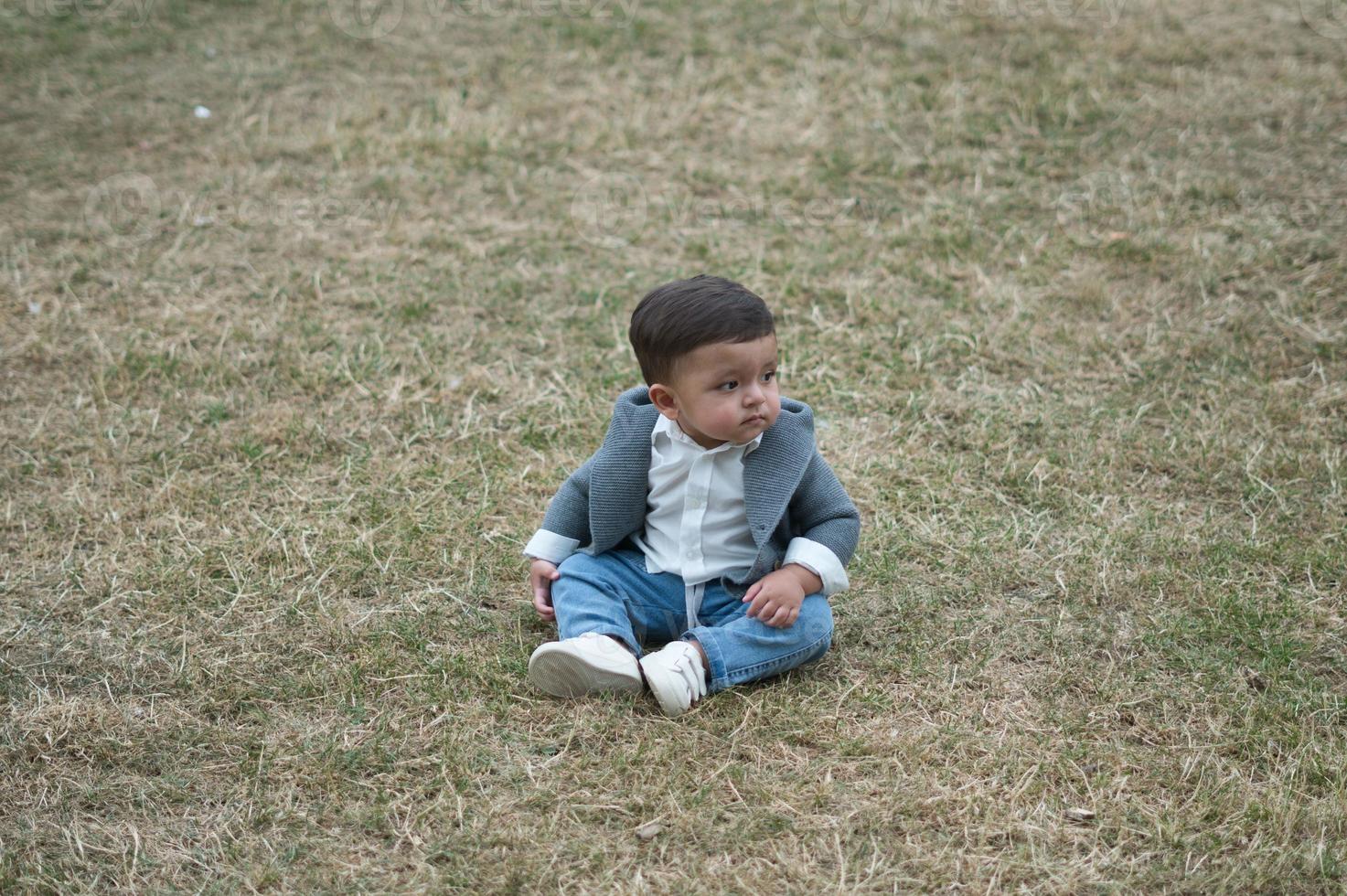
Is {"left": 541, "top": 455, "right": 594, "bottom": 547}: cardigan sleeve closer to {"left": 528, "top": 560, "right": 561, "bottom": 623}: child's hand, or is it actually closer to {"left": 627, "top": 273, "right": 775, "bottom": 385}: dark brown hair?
{"left": 528, "top": 560, "right": 561, "bottom": 623}: child's hand

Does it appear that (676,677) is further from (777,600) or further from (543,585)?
(543,585)

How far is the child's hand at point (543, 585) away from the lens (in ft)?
9.93

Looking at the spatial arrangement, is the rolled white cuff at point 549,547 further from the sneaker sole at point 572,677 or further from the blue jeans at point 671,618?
the sneaker sole at point 572,677

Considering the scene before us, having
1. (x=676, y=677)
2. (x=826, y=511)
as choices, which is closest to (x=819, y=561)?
(x=826, y=511)

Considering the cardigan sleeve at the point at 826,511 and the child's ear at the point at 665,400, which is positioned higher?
the child's ear at the point at 665,400

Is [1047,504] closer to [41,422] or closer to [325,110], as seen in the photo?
[41,422]

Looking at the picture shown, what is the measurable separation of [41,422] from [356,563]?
1400 mm

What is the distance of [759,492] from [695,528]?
0.59 ft

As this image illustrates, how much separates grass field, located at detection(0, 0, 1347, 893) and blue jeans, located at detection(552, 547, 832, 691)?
0.08 m

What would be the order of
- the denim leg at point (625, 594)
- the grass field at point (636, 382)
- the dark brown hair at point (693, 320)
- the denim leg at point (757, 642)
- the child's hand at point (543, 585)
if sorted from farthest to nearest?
the child's hand at point (543, 585) < the denim leg at point (625, 594) < the denim leg at point (757, 642) < the dark brown hair at point (693, 320) < the grass field at point (636, 382)

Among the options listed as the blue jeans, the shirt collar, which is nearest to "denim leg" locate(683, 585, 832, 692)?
the blue jeans

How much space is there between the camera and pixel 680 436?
9.54ft

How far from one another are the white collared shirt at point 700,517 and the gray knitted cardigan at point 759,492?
28 mm

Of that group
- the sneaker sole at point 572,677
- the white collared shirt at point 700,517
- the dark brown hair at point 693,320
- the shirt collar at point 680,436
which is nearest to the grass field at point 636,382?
the sneaker sole at point 572,677
